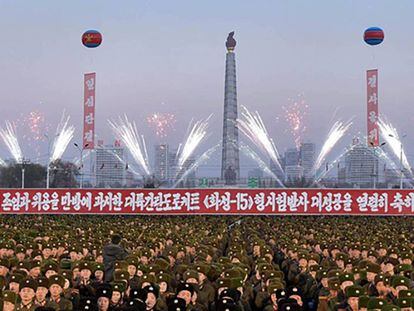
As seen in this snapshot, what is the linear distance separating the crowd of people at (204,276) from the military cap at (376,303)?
19mm

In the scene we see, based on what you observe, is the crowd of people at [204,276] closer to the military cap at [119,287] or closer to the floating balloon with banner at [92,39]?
the military cap at [119,287]

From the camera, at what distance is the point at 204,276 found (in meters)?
13.4

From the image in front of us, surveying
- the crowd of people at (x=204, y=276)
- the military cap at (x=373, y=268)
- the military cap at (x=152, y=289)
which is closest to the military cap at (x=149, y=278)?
the crowd of people at (x=204, y=276)

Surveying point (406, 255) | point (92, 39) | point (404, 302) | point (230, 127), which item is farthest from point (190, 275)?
point (230, 127)

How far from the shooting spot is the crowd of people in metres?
11.0

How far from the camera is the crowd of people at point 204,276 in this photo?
11.0m

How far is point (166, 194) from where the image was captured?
121 feet

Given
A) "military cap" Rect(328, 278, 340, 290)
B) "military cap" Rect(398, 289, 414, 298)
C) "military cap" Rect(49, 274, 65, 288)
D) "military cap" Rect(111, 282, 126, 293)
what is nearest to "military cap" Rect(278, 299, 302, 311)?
"military cap" Rect(398, 289, 414, 298)

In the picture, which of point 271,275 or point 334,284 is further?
point 271,275

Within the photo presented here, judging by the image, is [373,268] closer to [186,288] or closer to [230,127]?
[186,288]

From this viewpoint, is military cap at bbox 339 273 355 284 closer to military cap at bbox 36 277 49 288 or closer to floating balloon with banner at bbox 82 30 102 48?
military cap at bbox 36 277 49 288

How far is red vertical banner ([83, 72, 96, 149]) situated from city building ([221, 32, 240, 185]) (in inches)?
2598

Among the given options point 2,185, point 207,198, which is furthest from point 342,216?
point 2,185

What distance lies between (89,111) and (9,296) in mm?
33860
